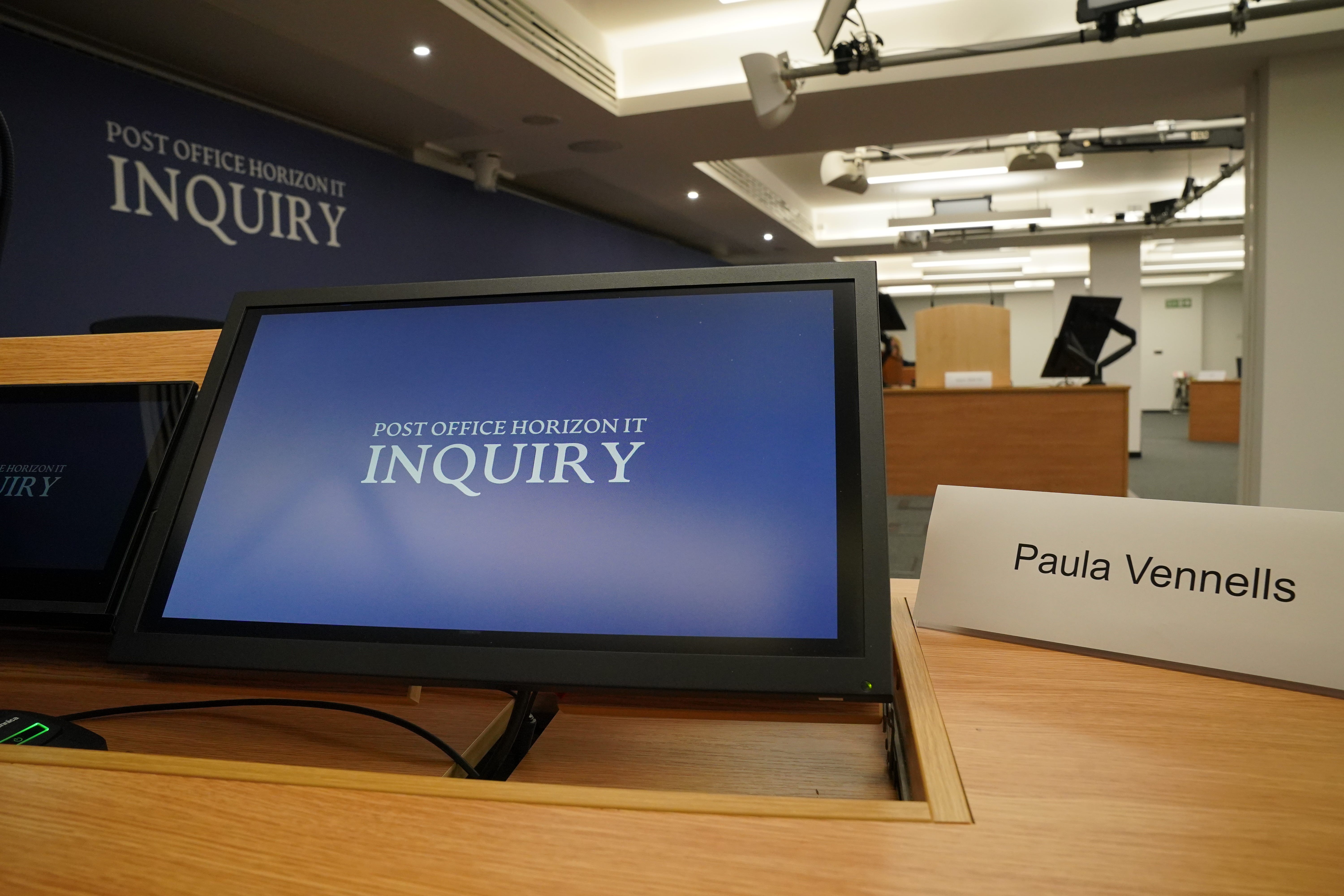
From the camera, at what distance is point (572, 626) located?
464 mm

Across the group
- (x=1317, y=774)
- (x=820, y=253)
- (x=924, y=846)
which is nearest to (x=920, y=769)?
(x=924, y=846)

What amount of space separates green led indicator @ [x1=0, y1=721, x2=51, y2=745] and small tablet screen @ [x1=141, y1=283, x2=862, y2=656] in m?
0.08

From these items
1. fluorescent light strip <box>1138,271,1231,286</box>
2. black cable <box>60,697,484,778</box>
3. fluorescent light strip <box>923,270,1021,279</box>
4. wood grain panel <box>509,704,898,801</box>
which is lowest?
wood grain panel <box>509,704,898,801</box>

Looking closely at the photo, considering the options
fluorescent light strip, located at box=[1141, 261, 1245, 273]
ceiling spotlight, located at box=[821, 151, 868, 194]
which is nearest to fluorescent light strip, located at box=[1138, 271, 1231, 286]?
fluorescent light strip, located at box=[1141, 261, 1245, 273]

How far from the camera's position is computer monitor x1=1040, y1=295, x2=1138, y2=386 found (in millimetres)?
5066

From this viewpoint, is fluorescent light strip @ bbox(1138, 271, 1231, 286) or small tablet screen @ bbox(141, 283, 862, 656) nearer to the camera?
small tablet screen @ bbox(141, 283, 862, 656)

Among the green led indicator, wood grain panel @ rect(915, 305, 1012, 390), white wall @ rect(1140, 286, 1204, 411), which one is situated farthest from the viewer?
white wall @ rect(1140, 286, 1204, 411)

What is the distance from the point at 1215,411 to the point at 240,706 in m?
12.2

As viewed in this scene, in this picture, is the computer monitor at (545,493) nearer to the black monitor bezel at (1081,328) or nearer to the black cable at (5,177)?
the black cable at (5,177)

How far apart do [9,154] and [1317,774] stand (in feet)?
3.16

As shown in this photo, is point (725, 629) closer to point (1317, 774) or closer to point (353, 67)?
point (1317, 774)

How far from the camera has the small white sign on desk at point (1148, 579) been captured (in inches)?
18.3

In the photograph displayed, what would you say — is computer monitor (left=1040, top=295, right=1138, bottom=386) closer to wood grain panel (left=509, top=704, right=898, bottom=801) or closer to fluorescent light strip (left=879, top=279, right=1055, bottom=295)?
wood grain panel (left=509, top=704, right=898, bottom=801)

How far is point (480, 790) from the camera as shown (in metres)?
0.36
